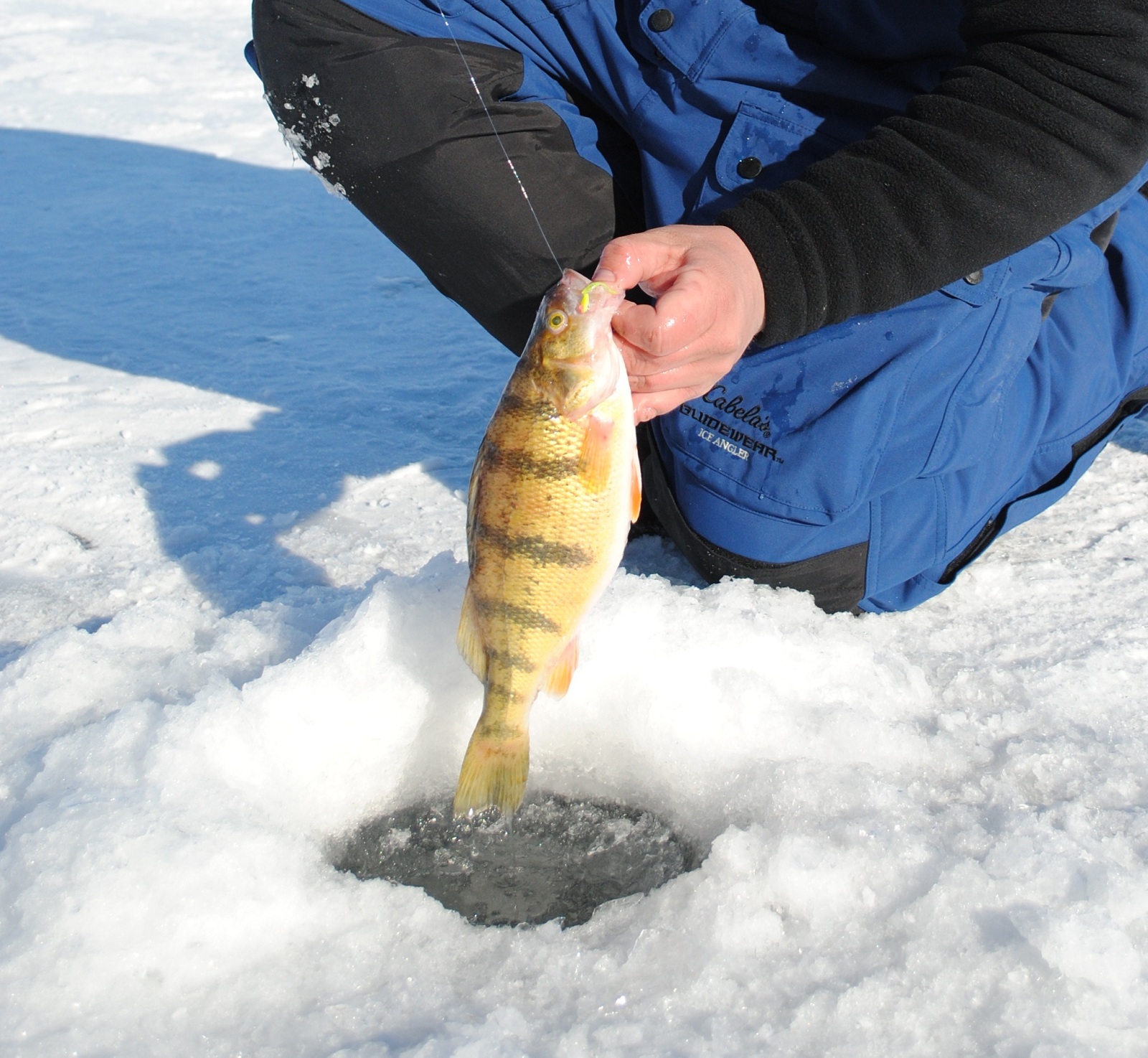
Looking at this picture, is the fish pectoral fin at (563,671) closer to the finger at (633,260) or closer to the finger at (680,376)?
the finger at (680,376)

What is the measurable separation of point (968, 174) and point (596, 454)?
85 centimetres

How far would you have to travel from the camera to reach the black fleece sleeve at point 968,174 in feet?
5.83

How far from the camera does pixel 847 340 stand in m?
2.16

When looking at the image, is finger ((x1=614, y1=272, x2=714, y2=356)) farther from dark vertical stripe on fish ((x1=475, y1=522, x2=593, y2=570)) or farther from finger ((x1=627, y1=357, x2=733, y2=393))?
dark vertical stripe on fish ((x1=475, y1=522, x2=593, y2=570))

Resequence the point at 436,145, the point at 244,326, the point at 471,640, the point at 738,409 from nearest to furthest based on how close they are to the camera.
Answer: the point at 471,640, the point at 738,409, the point at 436,145, the point at 244,326

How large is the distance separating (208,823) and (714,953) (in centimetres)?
81

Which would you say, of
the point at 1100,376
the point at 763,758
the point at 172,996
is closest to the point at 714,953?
the point at 763,758

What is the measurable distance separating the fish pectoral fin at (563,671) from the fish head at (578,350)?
0.39 m

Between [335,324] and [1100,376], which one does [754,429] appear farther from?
[335,324]

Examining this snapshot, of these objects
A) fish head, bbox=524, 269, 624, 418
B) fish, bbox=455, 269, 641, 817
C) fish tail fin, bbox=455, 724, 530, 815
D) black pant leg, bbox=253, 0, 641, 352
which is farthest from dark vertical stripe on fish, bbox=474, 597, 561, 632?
black pant leg, bbox=253, 0, 641, 352

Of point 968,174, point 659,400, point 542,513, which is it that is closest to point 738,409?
point 659,400

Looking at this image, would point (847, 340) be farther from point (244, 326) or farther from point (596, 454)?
point (244, 326)

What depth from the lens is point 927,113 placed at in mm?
1870

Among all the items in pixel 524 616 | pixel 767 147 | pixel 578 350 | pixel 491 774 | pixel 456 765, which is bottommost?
pixel 456 765
